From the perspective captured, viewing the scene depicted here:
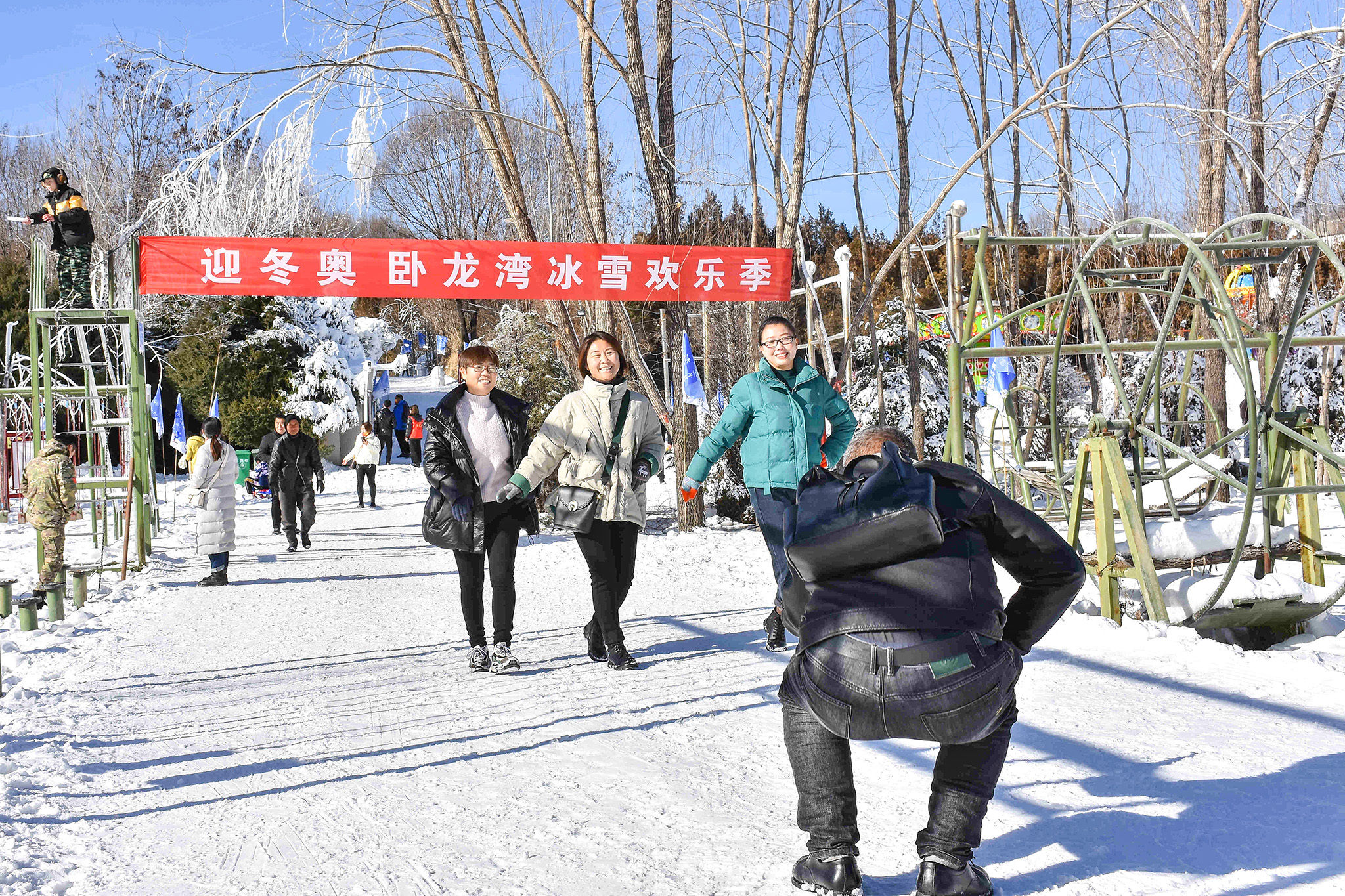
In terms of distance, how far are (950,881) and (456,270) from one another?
8.45 m

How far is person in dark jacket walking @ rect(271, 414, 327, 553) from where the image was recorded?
1186 centimetres

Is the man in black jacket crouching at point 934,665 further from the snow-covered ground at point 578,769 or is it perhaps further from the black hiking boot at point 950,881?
the snow-covered ground at point 578,769

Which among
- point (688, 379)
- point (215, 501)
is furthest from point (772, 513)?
point (688, 379)

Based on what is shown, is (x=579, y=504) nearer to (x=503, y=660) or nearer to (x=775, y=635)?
(x=503, y=660)

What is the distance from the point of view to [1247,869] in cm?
277

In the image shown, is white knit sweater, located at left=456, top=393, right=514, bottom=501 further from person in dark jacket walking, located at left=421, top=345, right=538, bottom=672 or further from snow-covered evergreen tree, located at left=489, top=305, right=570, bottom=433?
snow-covered evergreen tree, located at left=489, top=305, right=570, bottom=433

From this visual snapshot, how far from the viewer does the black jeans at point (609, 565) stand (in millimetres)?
5332

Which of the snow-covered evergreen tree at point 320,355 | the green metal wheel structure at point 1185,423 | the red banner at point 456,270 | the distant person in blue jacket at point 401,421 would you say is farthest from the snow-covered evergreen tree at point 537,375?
the distant person in blue jacket at point 401,421

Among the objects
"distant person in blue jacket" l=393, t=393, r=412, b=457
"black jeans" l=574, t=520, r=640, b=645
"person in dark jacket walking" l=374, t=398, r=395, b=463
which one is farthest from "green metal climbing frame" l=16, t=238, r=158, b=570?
"distant person in blue jacket" l=393, t=393, r=412, b=457

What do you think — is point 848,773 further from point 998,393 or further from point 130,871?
point 998,393

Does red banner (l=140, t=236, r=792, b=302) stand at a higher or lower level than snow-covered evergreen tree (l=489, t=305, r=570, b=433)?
higher

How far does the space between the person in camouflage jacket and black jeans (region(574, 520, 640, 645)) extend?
4992mm

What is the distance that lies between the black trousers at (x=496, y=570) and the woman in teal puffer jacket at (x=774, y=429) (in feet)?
3.01

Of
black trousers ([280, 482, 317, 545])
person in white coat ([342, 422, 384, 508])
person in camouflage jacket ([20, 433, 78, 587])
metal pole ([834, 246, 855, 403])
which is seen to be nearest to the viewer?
person in camouflage jacket ([20, 433, 78, 587])
